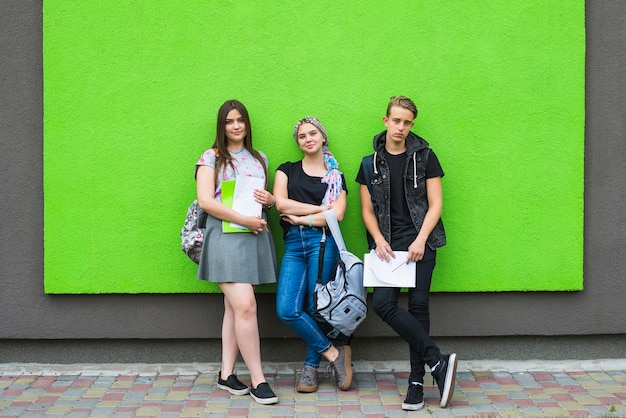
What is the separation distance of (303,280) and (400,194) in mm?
929

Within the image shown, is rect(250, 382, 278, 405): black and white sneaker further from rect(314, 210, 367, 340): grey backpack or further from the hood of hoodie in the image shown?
the hood of hoodie

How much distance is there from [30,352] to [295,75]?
9.91ft

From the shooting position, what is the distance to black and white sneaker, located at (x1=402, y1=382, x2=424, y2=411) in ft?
15.7

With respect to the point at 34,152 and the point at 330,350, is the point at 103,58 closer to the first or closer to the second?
the point at 34,152

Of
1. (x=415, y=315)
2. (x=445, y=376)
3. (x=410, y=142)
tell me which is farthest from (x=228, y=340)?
(x=410, y=142)

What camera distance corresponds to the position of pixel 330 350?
5.17 m

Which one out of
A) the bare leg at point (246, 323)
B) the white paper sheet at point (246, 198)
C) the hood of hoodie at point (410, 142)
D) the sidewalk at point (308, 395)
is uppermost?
the hood of hoodie at point (410, 142)

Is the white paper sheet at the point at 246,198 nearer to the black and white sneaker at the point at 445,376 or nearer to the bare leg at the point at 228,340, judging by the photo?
the bare leg at the point at 228,340

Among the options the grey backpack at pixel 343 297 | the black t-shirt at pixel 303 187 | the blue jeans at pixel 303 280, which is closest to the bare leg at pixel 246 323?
the blue jeans at pixel 303 280

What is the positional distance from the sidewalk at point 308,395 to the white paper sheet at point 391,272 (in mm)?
817

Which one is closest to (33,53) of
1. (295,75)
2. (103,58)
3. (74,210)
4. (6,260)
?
(103,58)

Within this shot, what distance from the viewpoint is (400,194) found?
5031 mm

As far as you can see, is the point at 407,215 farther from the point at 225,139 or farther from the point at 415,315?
the point at 225,139

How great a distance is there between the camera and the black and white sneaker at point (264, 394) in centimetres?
491
